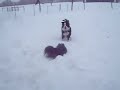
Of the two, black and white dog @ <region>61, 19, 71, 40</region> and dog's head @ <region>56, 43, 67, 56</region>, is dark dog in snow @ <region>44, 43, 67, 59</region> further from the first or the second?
black and white dog @ <region>61, 19, 71, 40</region>

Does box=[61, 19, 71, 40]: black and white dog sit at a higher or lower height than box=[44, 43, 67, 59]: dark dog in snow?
higher

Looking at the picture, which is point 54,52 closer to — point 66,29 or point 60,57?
point 60,57

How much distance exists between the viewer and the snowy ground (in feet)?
28.4

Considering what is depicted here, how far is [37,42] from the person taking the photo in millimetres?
12820

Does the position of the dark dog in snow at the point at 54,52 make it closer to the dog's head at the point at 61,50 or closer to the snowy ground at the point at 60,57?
the dog's head at the point at 61,50

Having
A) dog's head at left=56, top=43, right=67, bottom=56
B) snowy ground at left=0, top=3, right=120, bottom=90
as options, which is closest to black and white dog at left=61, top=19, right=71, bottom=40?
snowy ground at left=0, top=3, right=120, bottom=90

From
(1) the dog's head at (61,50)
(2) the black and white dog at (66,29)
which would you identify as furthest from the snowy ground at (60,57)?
(2) the black and white dog at (66,29)

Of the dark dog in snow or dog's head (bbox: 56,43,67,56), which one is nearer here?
the dark dog in snow

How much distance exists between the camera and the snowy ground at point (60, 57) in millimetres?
8656

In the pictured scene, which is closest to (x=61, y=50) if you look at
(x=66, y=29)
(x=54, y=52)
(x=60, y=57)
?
(x=54, y=52)

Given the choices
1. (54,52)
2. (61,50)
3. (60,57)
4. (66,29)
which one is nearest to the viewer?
(60,57)

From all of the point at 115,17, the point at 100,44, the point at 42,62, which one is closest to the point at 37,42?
the point at 42,62

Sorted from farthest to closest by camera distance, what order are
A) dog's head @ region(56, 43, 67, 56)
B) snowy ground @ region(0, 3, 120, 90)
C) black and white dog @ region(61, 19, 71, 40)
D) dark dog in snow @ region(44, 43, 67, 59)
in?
black and white dog @ region(61, 19, 71, 40), dog's head @ region(56, 43, 67, 56), dark dog in snow @ region(44, 43, 67, 59), snowy ground @ region(0, 3, 120, 90)

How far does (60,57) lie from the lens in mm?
10281
